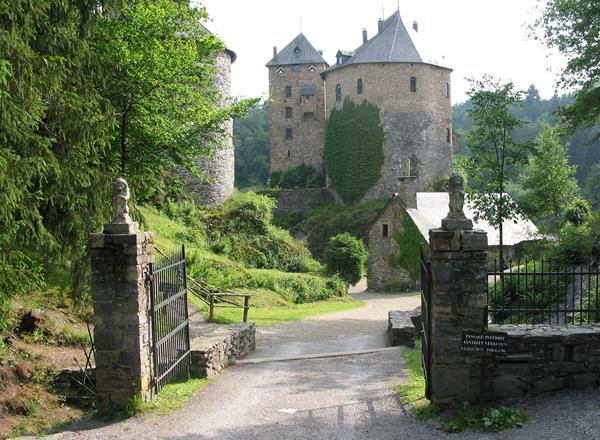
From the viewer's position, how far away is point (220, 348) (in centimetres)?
1199

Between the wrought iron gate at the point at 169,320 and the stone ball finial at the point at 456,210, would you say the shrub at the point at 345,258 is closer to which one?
the wrought iron gate at the point at 169,320

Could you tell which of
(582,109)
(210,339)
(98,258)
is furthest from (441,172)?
(98,258)

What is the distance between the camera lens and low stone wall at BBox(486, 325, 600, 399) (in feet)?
26.7

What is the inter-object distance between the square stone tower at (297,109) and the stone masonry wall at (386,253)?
22.8m

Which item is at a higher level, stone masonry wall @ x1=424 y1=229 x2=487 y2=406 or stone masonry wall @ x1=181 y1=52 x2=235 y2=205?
stone masonry wall @ x1=181 y1=52 x2=235 y2=205

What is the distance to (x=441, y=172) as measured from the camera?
49469 millimetres

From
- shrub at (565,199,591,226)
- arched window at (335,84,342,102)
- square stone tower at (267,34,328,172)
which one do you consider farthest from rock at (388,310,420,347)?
square stone tower at (267,34,328,172)

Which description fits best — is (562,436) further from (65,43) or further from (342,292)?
(342,292)

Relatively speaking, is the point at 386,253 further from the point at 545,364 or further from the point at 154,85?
the point at 545,364

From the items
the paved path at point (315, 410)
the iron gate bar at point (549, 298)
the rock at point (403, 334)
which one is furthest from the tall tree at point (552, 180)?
the paved path at point (315, 410)

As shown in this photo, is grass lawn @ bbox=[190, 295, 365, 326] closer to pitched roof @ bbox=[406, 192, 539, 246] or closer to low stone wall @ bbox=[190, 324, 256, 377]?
low stone wall @ bbox=[190, 324, 256, 377]

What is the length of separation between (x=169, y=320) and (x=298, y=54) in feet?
171

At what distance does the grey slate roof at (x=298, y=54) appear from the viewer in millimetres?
58562

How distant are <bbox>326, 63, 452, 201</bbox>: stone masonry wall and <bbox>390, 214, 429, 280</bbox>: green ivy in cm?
1364
